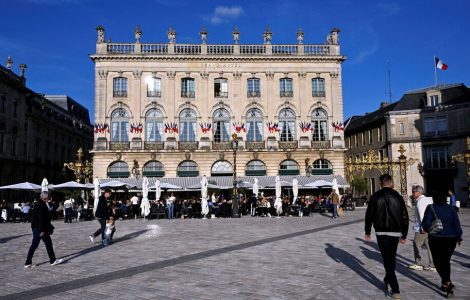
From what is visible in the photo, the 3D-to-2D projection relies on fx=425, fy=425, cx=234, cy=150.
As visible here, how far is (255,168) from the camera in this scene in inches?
1475

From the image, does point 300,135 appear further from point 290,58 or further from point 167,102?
point 167,102

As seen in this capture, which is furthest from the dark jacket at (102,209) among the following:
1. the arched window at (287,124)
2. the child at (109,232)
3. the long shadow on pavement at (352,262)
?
the arched window at (287,124)

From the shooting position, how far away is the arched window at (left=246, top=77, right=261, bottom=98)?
3850cm

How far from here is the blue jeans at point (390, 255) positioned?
6.21 metres

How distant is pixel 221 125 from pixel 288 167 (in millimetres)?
7038

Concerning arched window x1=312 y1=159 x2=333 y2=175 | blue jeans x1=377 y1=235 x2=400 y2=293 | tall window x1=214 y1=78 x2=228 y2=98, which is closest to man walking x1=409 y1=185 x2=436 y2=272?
blue jeans x1=377 y1=235 x2=400 y2=293

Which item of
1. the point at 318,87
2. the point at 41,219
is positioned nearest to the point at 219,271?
the point at 41,219

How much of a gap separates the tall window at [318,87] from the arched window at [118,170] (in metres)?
18.0

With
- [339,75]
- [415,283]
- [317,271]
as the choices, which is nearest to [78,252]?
[317,271]

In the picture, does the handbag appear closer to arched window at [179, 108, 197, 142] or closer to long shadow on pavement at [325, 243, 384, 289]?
long shadow on pavement at [325, 243, 384, 289]

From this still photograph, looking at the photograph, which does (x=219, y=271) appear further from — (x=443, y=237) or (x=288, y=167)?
(x=288, y=167)

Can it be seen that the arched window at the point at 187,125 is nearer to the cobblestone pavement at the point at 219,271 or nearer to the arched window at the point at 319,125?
the arched window at the point at 319,125

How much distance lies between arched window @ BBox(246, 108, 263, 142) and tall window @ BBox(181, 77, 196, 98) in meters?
5.32

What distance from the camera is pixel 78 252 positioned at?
11398 mm
